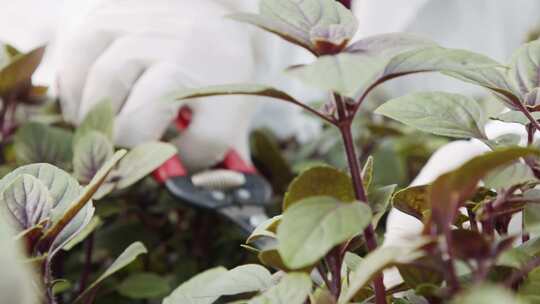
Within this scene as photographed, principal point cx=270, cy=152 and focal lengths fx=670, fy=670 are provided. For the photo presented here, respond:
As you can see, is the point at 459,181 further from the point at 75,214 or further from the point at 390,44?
the point at 75,214

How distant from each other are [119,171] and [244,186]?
190mm

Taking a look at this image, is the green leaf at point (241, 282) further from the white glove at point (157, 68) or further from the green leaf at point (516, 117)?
the white glove at point (157, 68)

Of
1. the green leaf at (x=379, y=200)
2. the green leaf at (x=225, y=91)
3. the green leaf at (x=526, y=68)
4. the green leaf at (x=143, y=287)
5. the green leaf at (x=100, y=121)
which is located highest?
the green leaf at (x=225, y=91)

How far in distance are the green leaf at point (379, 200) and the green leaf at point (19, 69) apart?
0.42 meters

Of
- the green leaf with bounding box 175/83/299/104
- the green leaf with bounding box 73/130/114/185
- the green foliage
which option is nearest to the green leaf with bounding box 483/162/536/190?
the green foliage

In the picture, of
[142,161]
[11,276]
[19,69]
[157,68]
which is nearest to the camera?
[11,276]

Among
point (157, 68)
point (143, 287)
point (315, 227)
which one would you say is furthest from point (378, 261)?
point (157, 68)

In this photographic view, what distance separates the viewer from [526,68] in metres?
0.38

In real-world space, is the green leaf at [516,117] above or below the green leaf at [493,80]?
below

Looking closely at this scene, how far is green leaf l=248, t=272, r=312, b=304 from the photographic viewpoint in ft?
0.94

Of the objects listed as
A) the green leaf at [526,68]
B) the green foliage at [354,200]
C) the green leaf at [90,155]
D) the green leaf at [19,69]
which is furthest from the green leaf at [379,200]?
the green leaf at [19,69]

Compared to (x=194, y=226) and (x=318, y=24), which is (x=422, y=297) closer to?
(x=318, y=24)

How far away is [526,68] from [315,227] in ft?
0.65

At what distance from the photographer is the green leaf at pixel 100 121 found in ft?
2.15
